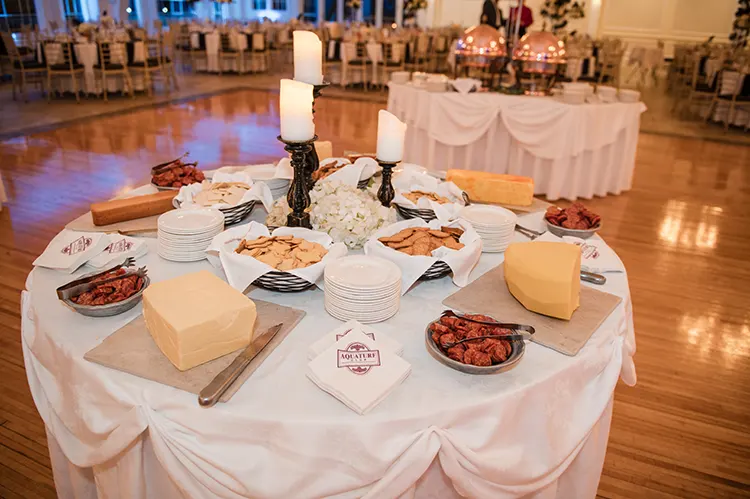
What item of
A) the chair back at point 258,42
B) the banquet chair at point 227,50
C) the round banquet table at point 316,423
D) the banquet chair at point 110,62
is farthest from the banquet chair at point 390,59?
the round banquet table at point 316,423

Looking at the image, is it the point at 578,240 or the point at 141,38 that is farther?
the point at 141,38

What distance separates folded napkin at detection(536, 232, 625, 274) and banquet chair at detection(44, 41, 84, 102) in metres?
7.61

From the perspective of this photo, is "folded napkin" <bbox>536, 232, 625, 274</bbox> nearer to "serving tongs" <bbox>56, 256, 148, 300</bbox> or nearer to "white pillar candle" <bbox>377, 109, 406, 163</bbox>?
"white pillar candle" <bbox>377, 109, 406, 163</bbox>

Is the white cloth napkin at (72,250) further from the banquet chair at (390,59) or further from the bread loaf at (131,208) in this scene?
the banquet chair at (390,59)

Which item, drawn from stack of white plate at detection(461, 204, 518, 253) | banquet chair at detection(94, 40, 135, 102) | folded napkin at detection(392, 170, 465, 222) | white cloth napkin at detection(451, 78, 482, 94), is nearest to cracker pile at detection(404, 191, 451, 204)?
folded napkin at detection(392, 170, 465, 222)

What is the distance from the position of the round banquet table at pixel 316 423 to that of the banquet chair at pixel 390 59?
846cm

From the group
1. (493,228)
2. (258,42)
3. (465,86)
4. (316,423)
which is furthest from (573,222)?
(258,42)

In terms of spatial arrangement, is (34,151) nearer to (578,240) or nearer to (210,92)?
(210,92)

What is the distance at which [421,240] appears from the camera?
Answer: 1.49 meters

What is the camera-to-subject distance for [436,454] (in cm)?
103

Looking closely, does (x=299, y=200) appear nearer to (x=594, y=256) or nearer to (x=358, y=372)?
(x=358, y=372)

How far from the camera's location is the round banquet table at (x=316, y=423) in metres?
0.98

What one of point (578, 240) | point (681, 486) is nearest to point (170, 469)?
point (578, 240)

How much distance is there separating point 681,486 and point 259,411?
1.58 meters
